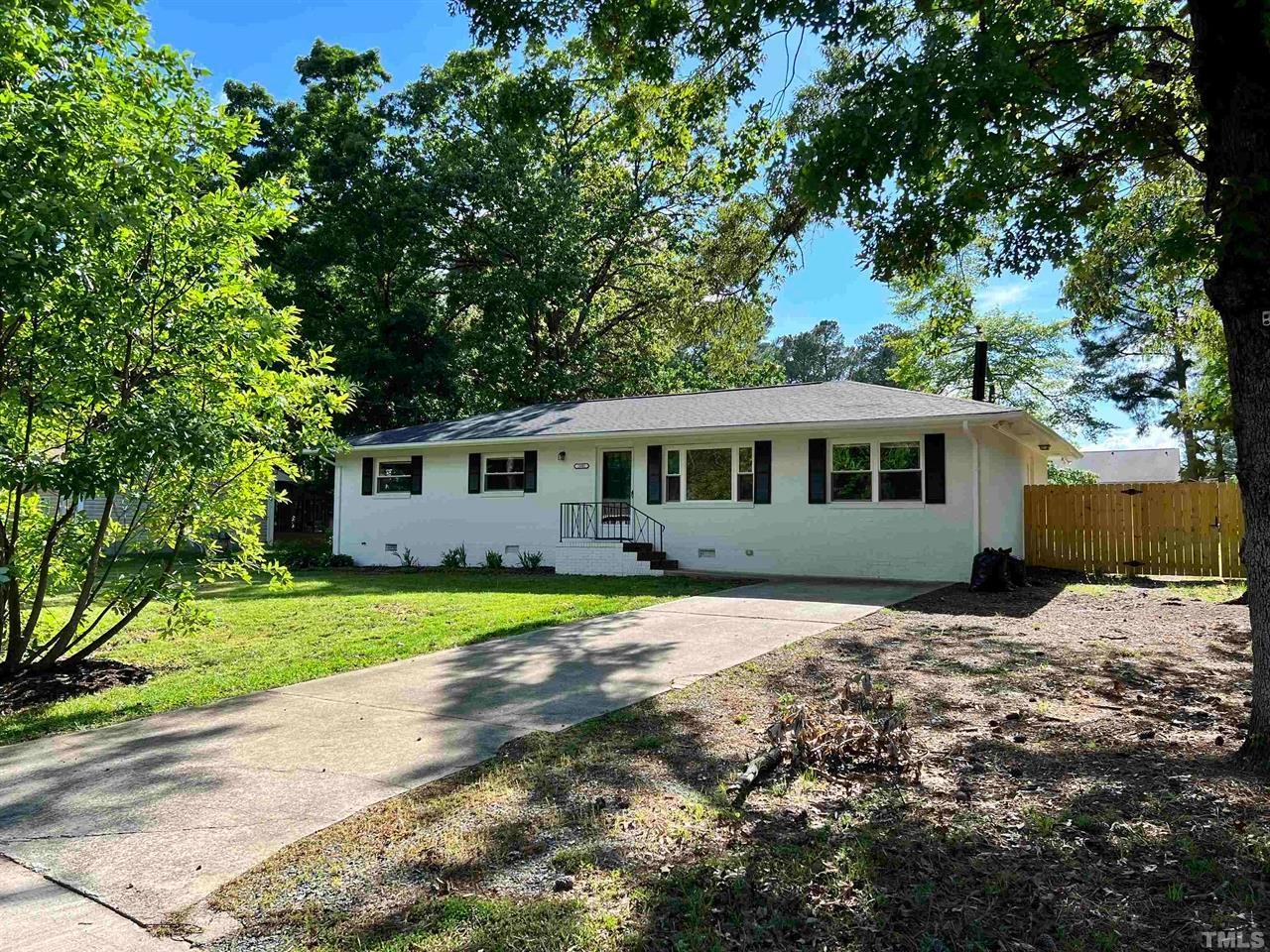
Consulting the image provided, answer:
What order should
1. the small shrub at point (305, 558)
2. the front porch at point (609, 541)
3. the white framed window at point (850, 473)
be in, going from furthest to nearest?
the small shrub at point (305, 558), the front porch at point (609, 541), the white framed window at point (850, 473)

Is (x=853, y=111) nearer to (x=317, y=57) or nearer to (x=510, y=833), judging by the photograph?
(x=510, y=833)

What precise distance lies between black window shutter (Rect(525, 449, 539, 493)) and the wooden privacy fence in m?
10.4

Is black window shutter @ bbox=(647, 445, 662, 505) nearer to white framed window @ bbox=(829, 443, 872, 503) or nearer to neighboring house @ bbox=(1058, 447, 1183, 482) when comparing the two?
white framed window @ bbox=(829, 443, 872, 503)

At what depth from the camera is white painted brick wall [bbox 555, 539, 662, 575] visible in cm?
1518

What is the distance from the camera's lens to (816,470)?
14336 millimetres

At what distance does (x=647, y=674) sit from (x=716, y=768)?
7.52 ft

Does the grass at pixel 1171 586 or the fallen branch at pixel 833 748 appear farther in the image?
the grass at pixel 1171 586

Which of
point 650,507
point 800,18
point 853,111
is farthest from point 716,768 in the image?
Result: point 650,507

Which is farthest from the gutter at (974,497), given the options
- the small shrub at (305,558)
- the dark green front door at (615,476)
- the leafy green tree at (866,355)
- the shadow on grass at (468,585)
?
the leafy green tree at (866,355)

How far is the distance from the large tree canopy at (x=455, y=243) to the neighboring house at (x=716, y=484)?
6.85 m

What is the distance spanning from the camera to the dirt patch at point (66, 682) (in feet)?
19.3

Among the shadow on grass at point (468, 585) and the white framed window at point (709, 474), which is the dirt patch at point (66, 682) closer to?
the shadow on grass at point (468, 585)

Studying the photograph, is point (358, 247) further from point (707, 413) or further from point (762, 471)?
point (762, 471)

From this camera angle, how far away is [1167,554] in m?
14.2
